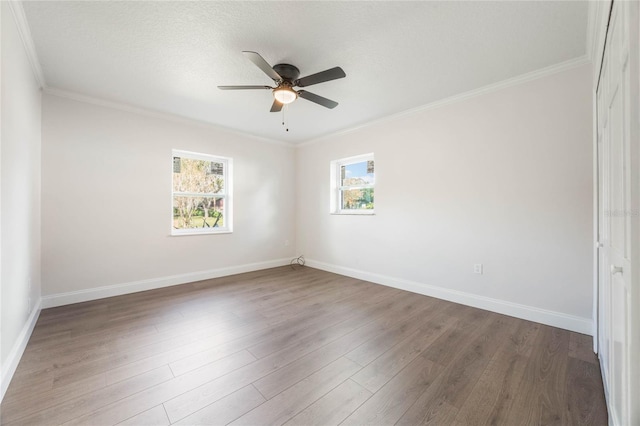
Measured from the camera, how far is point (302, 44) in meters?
2.16

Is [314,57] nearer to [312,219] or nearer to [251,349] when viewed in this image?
[251,349]

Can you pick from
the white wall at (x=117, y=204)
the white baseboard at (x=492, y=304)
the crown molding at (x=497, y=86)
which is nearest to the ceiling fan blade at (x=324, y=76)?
the crown molding at (x=497, y=86)

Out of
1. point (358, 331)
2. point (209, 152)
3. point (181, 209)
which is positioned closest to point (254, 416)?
point (358, 331)

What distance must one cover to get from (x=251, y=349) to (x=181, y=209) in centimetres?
282

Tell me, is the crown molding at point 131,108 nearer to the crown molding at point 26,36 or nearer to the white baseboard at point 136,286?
the crown molding at point 26,36

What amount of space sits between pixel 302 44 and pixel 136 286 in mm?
3633

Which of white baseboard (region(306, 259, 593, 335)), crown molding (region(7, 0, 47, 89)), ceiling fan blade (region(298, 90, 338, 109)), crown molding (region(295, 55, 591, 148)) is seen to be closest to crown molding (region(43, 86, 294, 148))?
crown molding (region(7, 0, 47, 89))

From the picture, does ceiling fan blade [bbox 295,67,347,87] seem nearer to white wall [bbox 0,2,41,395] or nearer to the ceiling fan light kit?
the ceiling fan light kit

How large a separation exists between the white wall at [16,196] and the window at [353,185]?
3.77m

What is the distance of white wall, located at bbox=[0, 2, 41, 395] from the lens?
169cm

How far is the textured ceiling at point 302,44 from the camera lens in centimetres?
182

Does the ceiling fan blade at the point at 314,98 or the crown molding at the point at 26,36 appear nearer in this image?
the crown molding at the point at 26,36

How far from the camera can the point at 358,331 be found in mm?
2418

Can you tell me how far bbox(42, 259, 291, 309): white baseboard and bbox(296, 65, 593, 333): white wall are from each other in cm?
216
